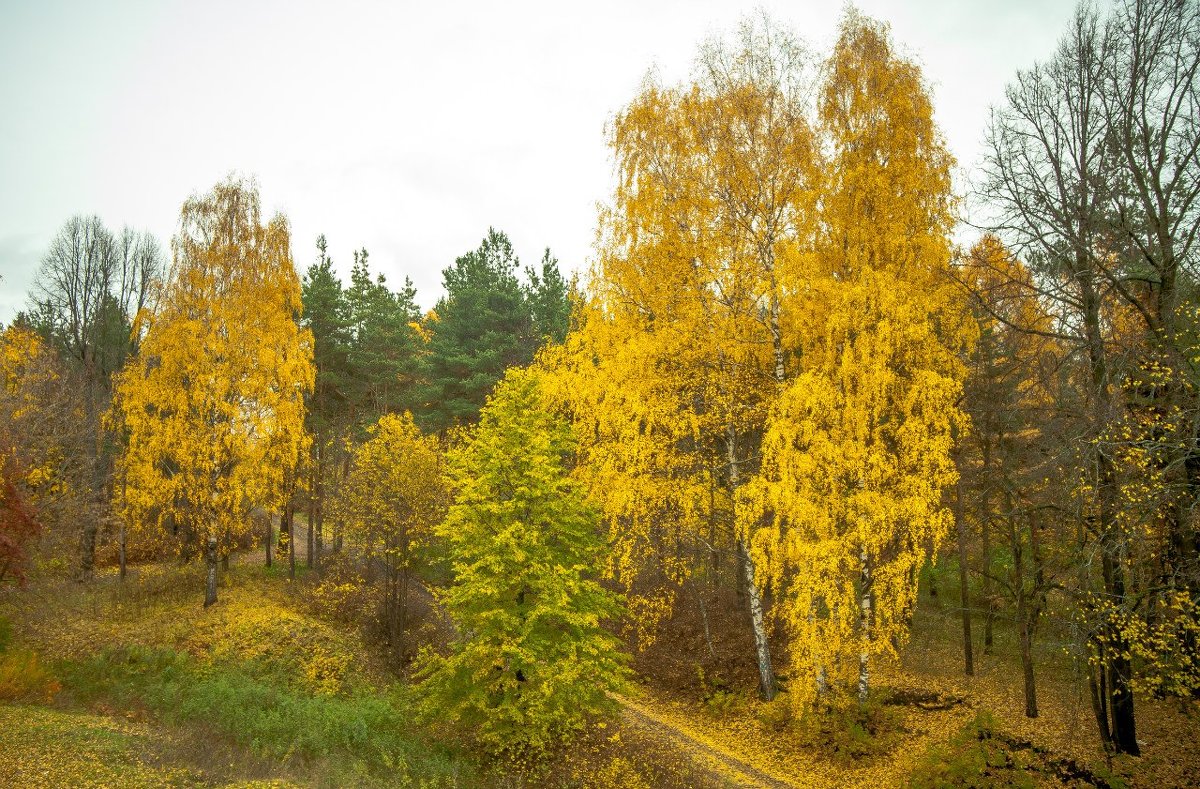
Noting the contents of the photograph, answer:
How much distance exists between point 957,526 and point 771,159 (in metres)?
10.4

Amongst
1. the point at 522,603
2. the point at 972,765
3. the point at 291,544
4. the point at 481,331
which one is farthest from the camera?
the point at 481,331

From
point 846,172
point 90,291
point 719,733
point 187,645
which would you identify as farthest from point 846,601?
point 90,291

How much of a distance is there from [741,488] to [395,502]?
11030 mm

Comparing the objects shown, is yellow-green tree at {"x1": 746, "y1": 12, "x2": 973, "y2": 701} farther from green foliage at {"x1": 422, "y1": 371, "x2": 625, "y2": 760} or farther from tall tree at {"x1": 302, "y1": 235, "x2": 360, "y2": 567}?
tall tree at {"x1": 302, "y1": 235, "x2": 360, "y2": 567}

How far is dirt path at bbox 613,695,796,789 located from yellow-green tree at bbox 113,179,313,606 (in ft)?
41.8

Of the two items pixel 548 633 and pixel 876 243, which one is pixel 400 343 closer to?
pixel 548 633

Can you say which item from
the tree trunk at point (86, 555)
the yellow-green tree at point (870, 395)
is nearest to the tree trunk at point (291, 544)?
the tree trunk at point (86, 555)

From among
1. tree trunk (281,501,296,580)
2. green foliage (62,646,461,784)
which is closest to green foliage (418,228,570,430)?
tree trunk (281,501,296,580)

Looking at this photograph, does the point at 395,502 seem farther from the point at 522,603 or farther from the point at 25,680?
the point at 25,680

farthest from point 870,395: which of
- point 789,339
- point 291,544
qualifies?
point 291,544

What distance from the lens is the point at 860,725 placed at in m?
12.5

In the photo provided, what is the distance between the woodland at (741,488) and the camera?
1046 cm

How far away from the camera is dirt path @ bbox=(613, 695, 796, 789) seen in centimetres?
1155

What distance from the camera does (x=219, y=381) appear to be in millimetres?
18812
